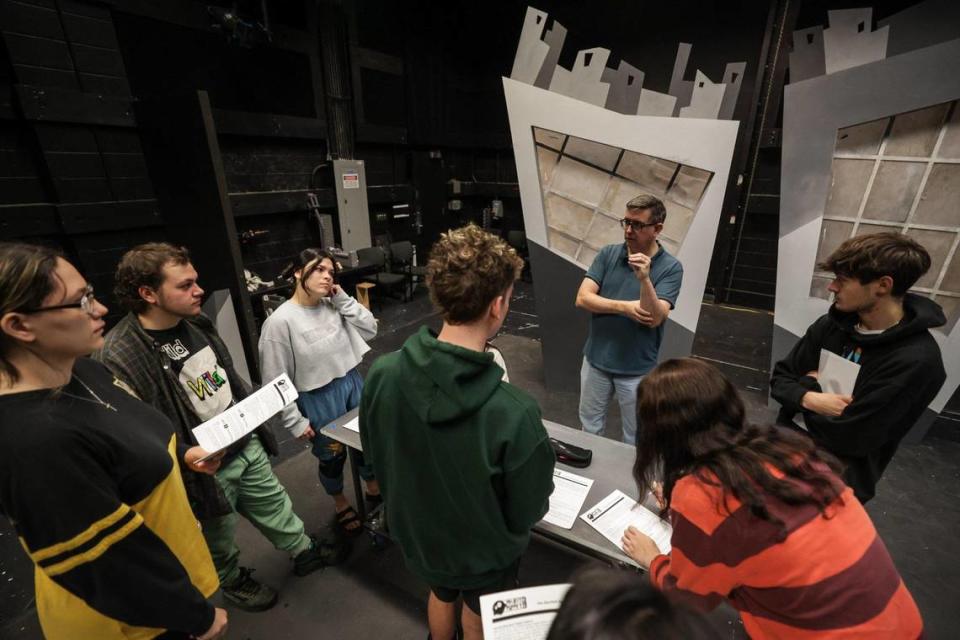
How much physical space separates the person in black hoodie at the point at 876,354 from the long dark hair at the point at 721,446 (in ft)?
1.56

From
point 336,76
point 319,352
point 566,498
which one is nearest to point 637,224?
point 566,498

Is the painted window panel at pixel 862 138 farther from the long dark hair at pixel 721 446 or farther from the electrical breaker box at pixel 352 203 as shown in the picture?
the electrical breaker box at pixel 352 203

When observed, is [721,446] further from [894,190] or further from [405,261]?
[405,261]

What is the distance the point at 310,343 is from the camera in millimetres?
1887

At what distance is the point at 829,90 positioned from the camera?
99.0 inches

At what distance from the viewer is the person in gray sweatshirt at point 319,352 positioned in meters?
1.83

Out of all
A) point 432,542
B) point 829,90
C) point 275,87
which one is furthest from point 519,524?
point 275,87

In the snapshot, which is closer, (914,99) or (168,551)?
(168,551)

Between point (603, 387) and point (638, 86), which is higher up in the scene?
point (638, 86)

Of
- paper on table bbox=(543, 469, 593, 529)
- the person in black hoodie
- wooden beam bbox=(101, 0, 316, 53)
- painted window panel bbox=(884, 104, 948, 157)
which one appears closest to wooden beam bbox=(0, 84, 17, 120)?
wooden beam bbox=(101, 0, 316, 53)

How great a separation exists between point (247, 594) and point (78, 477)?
1.32 m

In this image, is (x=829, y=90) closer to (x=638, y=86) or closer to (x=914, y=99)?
(x=914, y=99)

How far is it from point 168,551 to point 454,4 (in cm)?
837

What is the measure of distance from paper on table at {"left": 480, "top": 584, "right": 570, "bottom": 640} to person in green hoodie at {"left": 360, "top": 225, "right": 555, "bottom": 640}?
0.39 feet
